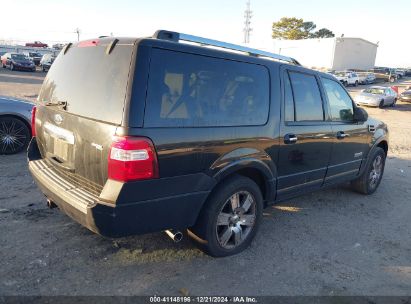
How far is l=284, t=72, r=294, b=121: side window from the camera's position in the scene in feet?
13.0

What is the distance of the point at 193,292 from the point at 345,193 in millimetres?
3884

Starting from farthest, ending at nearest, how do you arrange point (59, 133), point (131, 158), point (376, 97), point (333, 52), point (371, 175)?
point (333, 52), point (376, 97), point (371, 175), point (59, 133), point (131, 158)

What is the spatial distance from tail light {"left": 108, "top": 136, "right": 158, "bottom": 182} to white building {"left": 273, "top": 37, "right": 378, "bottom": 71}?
56.7m

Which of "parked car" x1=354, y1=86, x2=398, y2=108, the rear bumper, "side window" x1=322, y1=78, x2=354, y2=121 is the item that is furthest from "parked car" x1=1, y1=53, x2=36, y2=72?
the rear bumper

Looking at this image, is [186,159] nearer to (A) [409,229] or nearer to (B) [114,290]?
(B) [114,290]

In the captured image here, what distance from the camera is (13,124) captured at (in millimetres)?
6688

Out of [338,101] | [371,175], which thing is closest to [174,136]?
[338,101]

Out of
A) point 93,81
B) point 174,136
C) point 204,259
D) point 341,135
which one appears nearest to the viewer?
point 174,136

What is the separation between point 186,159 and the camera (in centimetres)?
299

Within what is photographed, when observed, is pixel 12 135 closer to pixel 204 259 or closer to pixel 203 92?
pixel 204 259

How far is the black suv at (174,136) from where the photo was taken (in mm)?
2750

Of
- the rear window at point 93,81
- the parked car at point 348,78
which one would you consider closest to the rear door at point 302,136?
the rear window at point 93,81

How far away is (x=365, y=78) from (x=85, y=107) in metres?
47.2

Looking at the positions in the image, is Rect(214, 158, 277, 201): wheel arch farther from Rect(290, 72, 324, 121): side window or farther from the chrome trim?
the chrome trim
